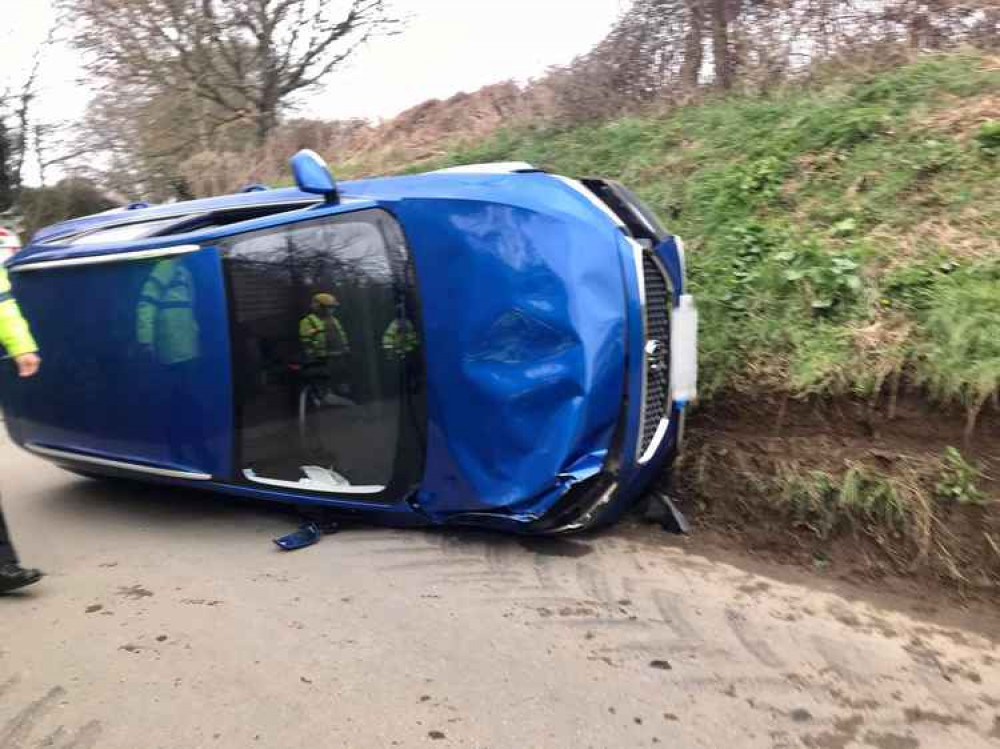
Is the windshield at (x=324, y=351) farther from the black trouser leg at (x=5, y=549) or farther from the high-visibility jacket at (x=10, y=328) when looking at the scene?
the black trouser leg at (x=5, y=549)

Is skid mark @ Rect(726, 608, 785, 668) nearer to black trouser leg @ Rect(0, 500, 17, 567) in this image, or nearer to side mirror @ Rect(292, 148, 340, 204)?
side mirror @ Rect(292, 148, 340, 204)

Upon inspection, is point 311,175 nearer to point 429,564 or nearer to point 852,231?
point 429,564

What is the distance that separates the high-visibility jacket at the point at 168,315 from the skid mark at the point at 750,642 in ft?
10.2

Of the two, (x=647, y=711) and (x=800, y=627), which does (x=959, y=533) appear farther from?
(x=647, y=711)

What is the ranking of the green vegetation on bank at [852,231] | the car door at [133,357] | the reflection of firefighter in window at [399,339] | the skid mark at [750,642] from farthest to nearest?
the car door at [133,357]
the green vegetation on bank at [852,231]
the reflection of firefighter in window at [399,339]
the skid mark at [750,642]

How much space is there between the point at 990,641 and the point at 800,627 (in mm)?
720

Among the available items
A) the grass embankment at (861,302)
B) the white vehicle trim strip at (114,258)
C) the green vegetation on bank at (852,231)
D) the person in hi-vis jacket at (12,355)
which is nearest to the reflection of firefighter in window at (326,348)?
the white vehicle trim strip at (114,258)

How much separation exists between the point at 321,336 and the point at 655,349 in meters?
1.79

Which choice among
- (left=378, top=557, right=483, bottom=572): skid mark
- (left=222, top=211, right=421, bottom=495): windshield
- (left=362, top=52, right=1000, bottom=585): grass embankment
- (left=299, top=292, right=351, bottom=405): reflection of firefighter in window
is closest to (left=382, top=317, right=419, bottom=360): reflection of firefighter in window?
(left=222, top=211, right=421, bottom=495): windshield

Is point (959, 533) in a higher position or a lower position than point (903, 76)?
lower

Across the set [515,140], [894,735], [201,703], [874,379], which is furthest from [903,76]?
[201,703]

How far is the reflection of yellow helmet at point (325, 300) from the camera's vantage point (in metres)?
4.29

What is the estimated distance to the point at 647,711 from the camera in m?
2.80

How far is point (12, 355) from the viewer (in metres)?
3.80
